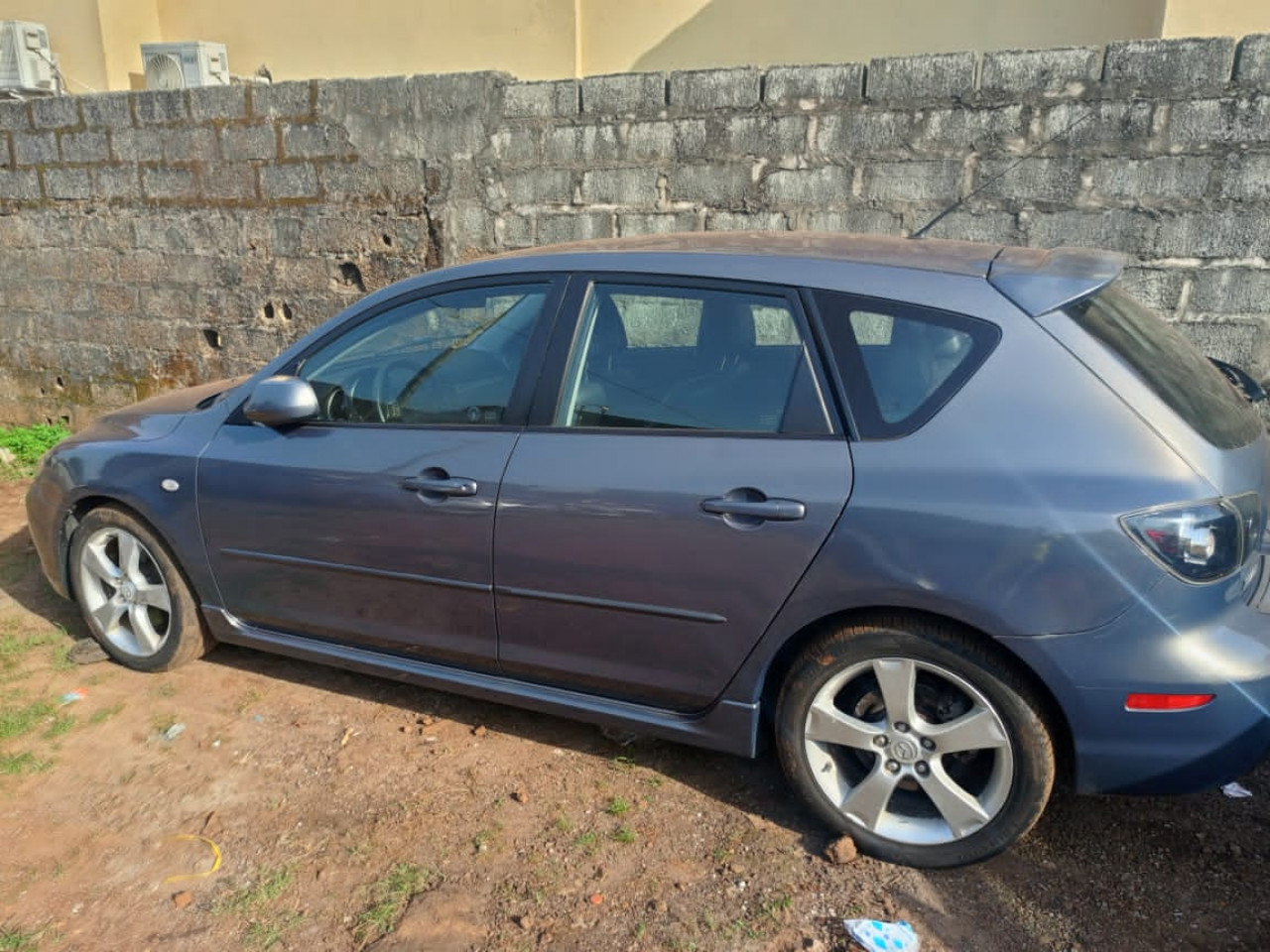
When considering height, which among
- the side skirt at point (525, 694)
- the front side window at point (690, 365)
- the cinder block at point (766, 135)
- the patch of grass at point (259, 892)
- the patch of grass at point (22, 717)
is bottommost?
the patch of grass at point (259, 892)

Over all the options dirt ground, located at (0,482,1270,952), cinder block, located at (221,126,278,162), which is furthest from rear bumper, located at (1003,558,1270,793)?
cinder block, located at (221,126,278,162)

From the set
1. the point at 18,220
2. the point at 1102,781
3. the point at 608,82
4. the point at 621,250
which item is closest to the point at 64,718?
the point at 621,250

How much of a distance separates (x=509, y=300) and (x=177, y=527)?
1584 millimetres

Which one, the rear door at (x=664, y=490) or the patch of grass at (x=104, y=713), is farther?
the patch of grass at (x=104, y=713)

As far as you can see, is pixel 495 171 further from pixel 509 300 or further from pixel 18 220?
pixel 18 220

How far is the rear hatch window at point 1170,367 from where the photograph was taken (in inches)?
96.0

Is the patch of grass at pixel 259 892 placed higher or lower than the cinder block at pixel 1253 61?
lower

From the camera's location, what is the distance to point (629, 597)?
9.17ft

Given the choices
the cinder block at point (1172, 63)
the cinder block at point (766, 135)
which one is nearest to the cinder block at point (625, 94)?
the cinder block at point (766, 135)

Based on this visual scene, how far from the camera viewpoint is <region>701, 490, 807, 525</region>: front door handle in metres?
2.55

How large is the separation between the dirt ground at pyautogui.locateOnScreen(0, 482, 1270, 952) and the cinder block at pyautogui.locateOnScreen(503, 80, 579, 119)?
11.2 feet

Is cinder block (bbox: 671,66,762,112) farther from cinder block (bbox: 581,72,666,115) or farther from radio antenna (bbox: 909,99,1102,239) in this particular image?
radio antenna (bbox: 909,99,1102,239)

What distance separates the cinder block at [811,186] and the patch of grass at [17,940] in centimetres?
434

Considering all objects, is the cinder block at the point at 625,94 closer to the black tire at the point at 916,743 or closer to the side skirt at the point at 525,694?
the side skirt at the point at 525,694
